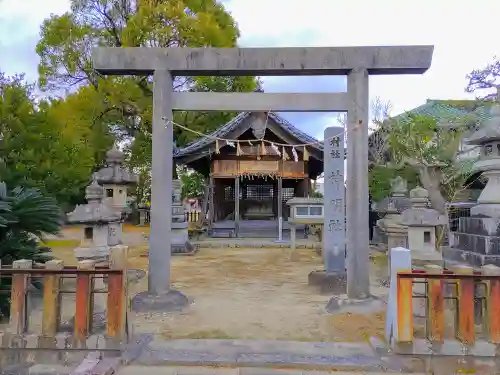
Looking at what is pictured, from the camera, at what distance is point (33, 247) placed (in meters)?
5.86

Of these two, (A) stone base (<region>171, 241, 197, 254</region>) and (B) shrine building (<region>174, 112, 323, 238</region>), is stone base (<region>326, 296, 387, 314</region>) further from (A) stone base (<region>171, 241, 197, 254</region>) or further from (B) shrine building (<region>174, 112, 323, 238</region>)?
(B) shrine building (<region>174, 112, 323, 238</region>)

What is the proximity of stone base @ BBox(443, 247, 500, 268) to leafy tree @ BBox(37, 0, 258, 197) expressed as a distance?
1630cm

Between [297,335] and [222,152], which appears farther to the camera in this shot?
[222,152]

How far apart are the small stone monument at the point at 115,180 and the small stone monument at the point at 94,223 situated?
2.64m

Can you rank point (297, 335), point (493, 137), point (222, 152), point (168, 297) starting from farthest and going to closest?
point (222, 152)
point (493, 137)
point (168, 297)
point (297, 335)

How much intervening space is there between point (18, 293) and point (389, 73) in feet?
18.0

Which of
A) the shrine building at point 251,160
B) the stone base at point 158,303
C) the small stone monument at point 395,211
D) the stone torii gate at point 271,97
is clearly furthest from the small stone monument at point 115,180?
the small stone monument at point 395,211

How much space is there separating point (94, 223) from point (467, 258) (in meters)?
6.50

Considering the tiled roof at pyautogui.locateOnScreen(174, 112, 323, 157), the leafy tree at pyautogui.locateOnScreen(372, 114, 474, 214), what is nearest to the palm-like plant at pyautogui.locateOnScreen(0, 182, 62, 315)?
the leafy tree at pyautogui.locateOnScreen(372, 114, 474, 214)

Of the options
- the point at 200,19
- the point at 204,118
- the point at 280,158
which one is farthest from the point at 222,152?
the point at 200,19

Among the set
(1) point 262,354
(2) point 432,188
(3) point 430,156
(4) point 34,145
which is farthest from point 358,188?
(4) point 34,145

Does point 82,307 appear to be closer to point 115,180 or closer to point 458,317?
point 458,317

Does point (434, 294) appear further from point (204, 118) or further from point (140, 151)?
point (140, 151)

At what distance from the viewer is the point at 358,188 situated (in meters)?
5.70
